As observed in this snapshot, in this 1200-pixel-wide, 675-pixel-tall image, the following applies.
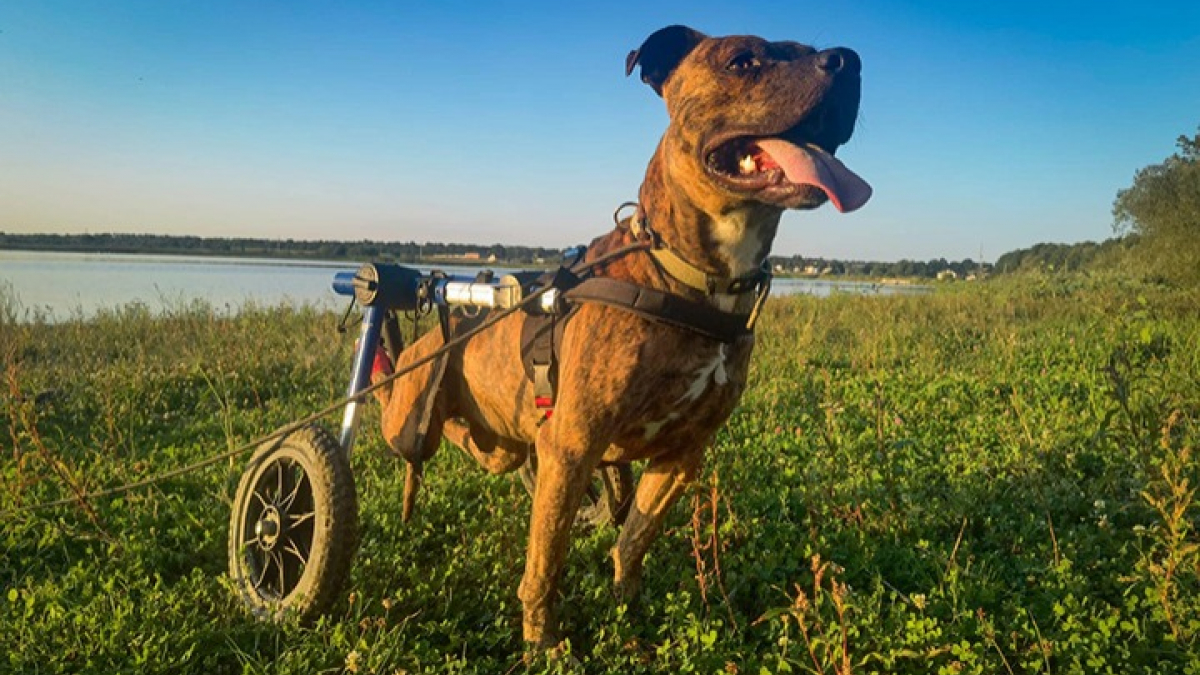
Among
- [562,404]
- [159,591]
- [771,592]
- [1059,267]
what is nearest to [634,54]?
[562,404]

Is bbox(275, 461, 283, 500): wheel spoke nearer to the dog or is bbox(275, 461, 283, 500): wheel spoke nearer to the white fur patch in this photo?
the dog

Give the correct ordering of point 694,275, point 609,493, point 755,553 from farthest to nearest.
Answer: point 609,493 → point 755,553 → point 694,275

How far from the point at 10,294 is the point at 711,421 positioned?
10628mm

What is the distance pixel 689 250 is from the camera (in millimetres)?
2322

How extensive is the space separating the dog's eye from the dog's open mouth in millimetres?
249

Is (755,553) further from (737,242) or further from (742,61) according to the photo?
(742,61)

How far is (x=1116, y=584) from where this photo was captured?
288cm

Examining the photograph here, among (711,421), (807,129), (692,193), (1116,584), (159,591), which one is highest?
(807,129)

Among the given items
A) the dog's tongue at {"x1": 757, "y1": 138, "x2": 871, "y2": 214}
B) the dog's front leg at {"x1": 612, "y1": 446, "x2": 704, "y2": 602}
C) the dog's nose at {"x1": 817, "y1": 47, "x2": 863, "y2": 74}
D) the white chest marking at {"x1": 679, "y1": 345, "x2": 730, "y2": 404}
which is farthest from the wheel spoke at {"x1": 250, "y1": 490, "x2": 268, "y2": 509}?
the dog's nose at {"x1": 817, "y1": 47, "x2": 863, "y2": 74}

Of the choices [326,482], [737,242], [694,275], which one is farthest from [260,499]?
[737,242]

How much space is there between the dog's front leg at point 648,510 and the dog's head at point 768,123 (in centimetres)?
108

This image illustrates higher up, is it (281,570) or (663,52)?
(663,52)

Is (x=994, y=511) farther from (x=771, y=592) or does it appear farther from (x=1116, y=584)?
(x=771, y=592)

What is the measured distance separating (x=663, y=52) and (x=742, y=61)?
345 mm
